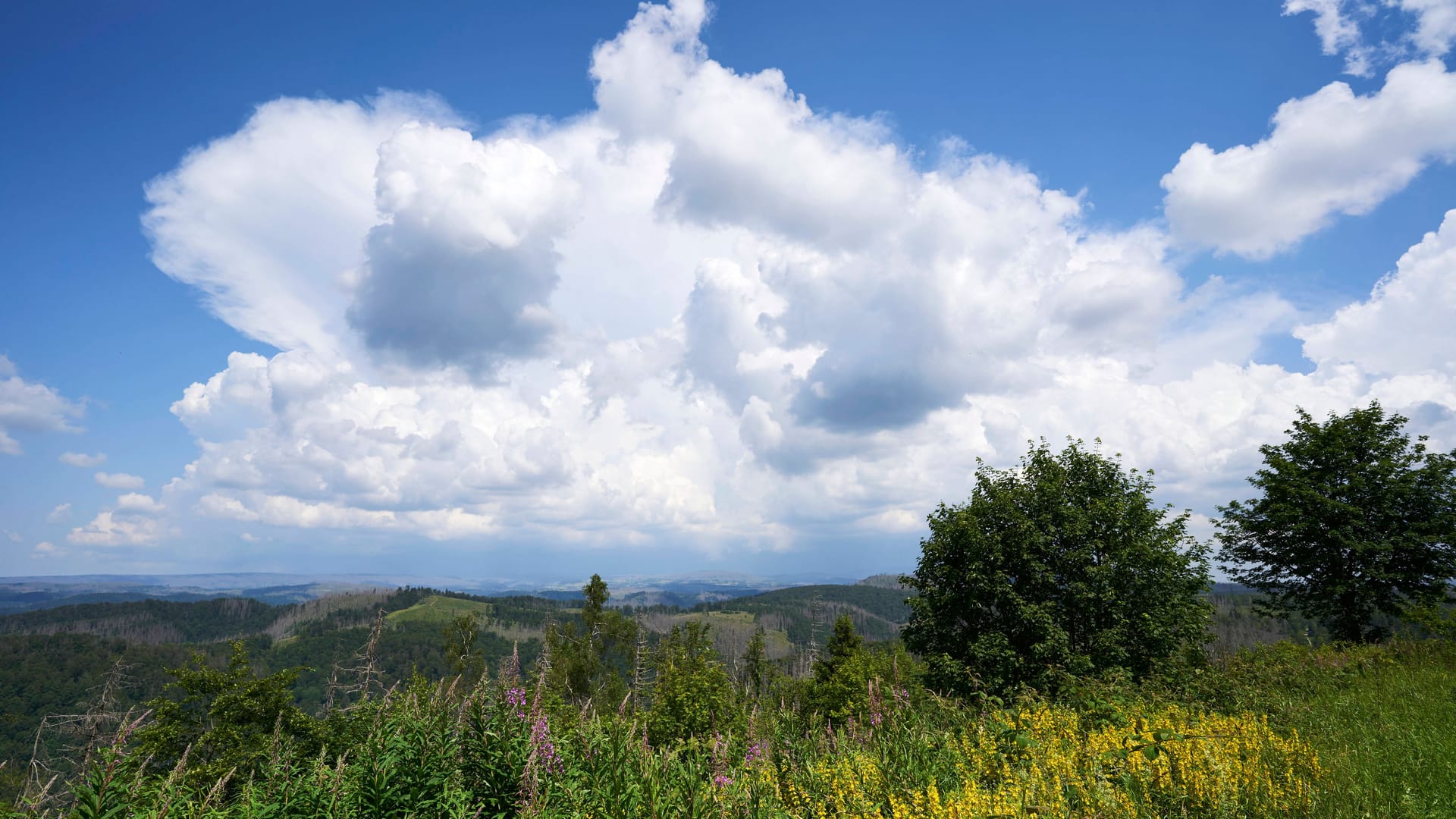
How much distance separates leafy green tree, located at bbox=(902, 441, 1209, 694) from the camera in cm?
2414

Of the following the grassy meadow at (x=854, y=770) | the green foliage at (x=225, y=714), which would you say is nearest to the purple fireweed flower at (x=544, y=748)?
the grassy meadow at (x=854, y=770)

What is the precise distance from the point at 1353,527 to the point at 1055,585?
17.1m

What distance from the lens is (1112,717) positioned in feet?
31.9

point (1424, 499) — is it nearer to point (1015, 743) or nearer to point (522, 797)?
point (1015, 743)

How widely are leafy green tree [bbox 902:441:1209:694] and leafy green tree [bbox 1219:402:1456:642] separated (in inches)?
347

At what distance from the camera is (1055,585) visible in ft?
83.9

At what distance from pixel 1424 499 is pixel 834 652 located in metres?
38.2

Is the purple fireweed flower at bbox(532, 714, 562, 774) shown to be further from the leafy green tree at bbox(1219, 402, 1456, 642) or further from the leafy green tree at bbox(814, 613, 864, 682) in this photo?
the leafy green tree at bbox(814, 613, 864, 682)

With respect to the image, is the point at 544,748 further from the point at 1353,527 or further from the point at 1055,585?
the point at 1353,527

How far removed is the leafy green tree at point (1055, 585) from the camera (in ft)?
79.2

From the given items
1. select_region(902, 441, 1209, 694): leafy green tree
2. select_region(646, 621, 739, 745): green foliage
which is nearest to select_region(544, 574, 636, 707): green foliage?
select_region(646, 621, 739, 745): green foliage

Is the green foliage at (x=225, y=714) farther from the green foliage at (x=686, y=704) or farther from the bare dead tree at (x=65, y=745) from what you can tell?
the green foliage at (x=686, y=704)

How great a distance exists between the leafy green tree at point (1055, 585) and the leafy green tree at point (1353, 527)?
8.82m

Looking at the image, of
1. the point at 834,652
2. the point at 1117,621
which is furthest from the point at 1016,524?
the point at 834,652
